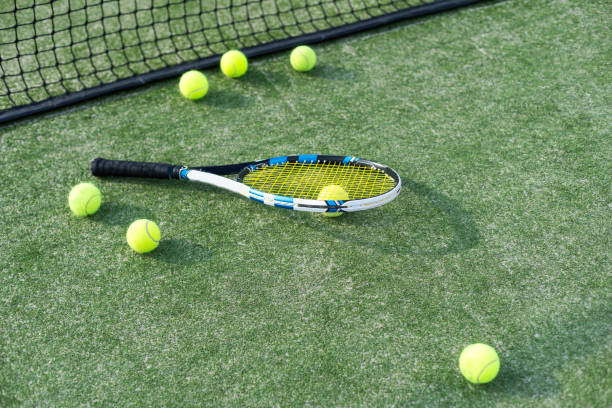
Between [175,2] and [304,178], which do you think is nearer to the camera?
[304,178]

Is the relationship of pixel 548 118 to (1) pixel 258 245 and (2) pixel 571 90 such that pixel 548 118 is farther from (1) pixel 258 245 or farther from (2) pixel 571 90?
(1) pixel 258 245

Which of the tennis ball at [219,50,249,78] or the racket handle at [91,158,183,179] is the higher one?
the tennis ball at [219,50,249,78]

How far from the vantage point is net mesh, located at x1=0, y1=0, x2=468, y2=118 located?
5078 millimetres

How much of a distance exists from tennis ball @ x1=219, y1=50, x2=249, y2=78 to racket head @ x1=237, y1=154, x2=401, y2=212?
140 cm

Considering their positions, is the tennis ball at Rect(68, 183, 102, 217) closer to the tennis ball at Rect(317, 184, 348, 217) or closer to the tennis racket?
the tennis racket

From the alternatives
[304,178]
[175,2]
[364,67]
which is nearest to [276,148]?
[304,178]

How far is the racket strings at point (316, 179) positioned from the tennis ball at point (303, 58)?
1.36 m

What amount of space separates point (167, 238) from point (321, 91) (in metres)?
1.88

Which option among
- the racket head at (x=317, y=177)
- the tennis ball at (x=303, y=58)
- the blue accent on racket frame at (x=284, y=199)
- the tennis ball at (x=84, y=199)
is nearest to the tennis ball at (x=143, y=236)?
the tennis ball at (x=84, y=199)

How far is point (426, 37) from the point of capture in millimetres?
5445

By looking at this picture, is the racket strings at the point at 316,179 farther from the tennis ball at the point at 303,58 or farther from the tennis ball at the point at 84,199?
the tennis ball at the point at 303,58

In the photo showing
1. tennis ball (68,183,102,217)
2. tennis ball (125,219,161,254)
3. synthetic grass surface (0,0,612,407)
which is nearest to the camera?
synthetic grass surface (0,0,612,407)

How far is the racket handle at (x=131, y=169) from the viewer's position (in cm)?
408

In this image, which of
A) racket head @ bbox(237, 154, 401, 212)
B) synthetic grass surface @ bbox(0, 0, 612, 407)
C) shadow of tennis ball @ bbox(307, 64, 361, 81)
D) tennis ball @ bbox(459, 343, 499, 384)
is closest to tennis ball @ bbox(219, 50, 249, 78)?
synthetic grass surface @ bbox(0, 0, 612, 407)
